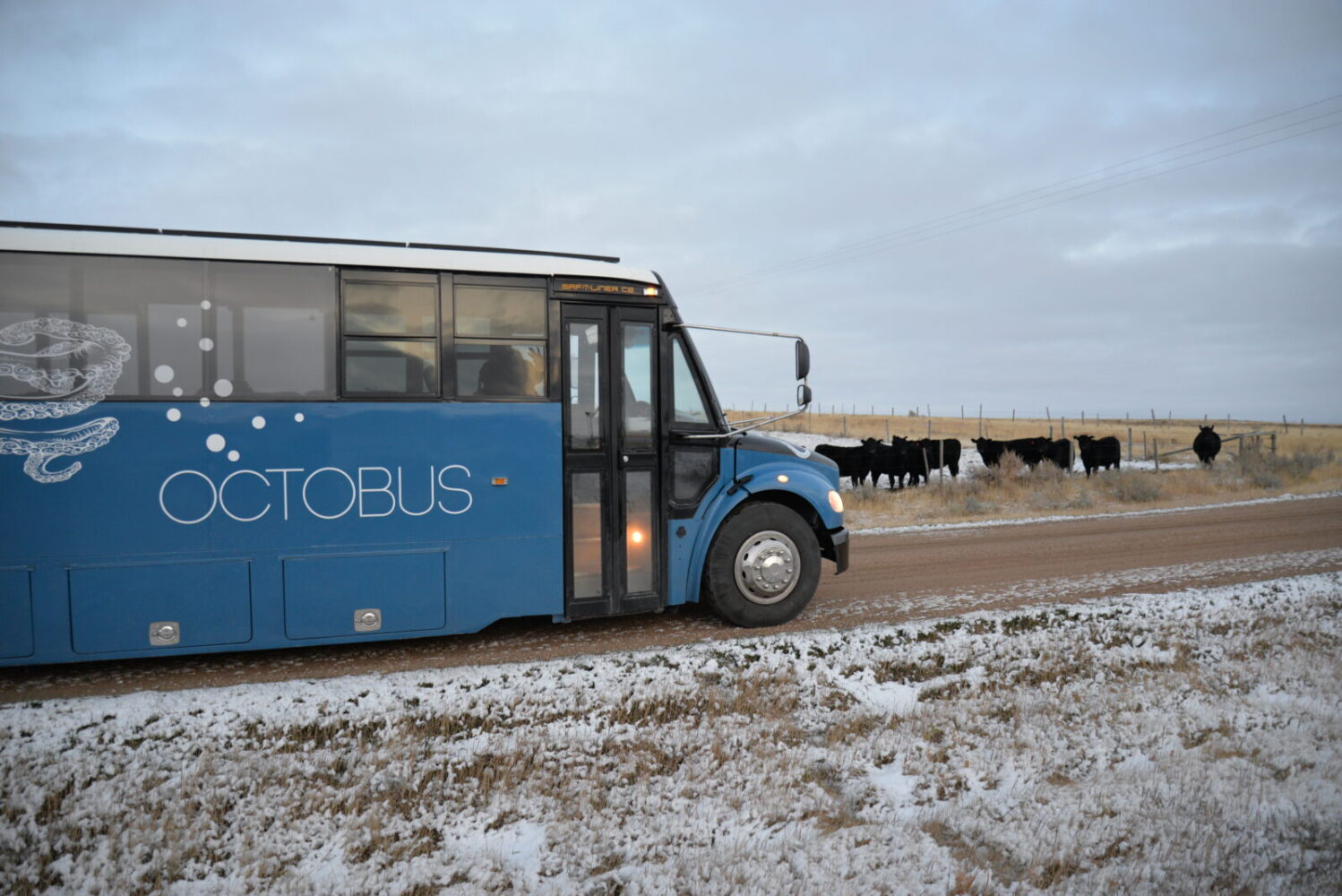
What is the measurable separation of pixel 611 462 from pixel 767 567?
5.69ft

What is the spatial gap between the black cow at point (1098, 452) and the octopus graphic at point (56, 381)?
1112 inches

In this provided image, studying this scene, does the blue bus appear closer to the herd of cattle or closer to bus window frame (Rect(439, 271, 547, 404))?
bus window frame (Rect(439, 271, 547, 404))

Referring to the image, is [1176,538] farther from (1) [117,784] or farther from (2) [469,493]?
(1) [117,784]

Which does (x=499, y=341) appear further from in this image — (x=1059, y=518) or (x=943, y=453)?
(x=943, y=453)

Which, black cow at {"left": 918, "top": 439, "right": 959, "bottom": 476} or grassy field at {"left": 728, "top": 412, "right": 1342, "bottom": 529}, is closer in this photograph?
grassy field at {"left": 728, "top": 412, "right": 1342, "bottom": 529}

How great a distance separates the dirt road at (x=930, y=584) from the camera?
6078mm

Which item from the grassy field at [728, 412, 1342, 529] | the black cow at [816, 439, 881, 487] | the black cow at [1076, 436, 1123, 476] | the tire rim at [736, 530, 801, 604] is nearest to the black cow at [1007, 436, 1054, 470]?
the black cow at [1076, 436, 1123, 476]

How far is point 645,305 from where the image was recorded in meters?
6.68

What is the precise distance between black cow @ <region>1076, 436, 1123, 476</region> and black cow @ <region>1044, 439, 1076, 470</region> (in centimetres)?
52

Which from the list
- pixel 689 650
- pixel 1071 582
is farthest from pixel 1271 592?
pixel 689 650

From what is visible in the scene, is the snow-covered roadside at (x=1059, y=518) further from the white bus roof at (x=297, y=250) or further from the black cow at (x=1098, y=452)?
the black cow at (x=1098, y=452)

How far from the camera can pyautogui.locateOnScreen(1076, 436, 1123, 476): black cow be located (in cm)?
2758

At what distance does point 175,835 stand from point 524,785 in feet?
4.91

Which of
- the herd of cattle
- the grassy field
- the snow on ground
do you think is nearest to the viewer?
the snow on ground
